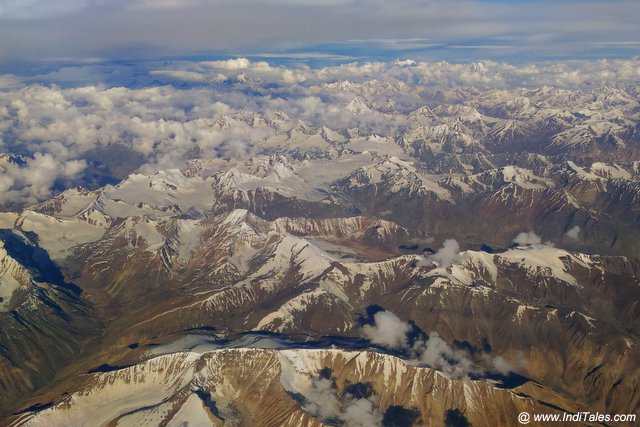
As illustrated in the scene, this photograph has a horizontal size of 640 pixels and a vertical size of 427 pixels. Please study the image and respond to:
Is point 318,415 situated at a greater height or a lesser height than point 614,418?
greater

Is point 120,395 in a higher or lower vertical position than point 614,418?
higher

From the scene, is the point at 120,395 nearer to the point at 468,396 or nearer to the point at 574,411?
the point at 468,396

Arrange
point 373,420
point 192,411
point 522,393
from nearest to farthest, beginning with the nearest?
point 192,411 → point 373,420 → point 522,393

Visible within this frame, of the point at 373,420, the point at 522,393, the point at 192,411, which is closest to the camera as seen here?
the point at 192,411

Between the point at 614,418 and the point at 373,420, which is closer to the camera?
the point at 373,420

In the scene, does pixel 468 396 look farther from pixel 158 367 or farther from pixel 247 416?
pixel 158 367

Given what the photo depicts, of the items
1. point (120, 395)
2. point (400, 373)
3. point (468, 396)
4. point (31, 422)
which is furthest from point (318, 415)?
point (31, 422)

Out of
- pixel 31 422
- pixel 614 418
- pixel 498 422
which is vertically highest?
pixel 31 422

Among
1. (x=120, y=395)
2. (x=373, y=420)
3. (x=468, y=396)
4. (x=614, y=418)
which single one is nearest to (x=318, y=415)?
(x=373, y=420)

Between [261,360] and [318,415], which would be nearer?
[318,415]
